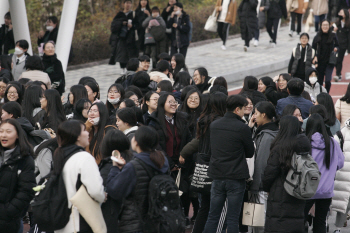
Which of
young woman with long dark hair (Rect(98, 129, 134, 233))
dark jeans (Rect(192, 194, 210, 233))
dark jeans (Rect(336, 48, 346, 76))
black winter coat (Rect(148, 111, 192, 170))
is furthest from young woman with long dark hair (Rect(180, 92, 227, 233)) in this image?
dark jeans (Rect(336, 48, 346, 76))

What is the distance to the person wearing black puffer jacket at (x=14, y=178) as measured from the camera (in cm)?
537

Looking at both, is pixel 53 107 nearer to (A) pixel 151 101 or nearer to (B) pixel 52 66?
(A) pixel 151 101

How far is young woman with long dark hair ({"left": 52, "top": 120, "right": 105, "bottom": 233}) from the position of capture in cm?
486

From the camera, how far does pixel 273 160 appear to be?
19.5 feet

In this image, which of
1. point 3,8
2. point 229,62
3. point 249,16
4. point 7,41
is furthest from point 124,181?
point 249,16

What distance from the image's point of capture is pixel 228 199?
6234 millimetres

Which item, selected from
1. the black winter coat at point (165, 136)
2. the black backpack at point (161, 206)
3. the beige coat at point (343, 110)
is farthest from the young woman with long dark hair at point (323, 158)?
the beige coat at point (343, 110)

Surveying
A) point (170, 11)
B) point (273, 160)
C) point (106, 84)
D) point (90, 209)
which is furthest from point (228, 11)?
point (90, 209)

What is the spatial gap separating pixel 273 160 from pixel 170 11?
10.9 meters

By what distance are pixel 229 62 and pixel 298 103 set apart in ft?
32.7

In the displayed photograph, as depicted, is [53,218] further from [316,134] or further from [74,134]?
[316,134]

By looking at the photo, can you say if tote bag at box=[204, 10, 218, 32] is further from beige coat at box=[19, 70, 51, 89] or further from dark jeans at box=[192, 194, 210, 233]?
dark jeans at box=[192, 194, 210, 233]

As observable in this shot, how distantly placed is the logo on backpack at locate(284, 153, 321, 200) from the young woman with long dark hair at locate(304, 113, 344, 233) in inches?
24.5

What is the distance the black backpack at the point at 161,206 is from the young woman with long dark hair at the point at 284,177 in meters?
1.30
